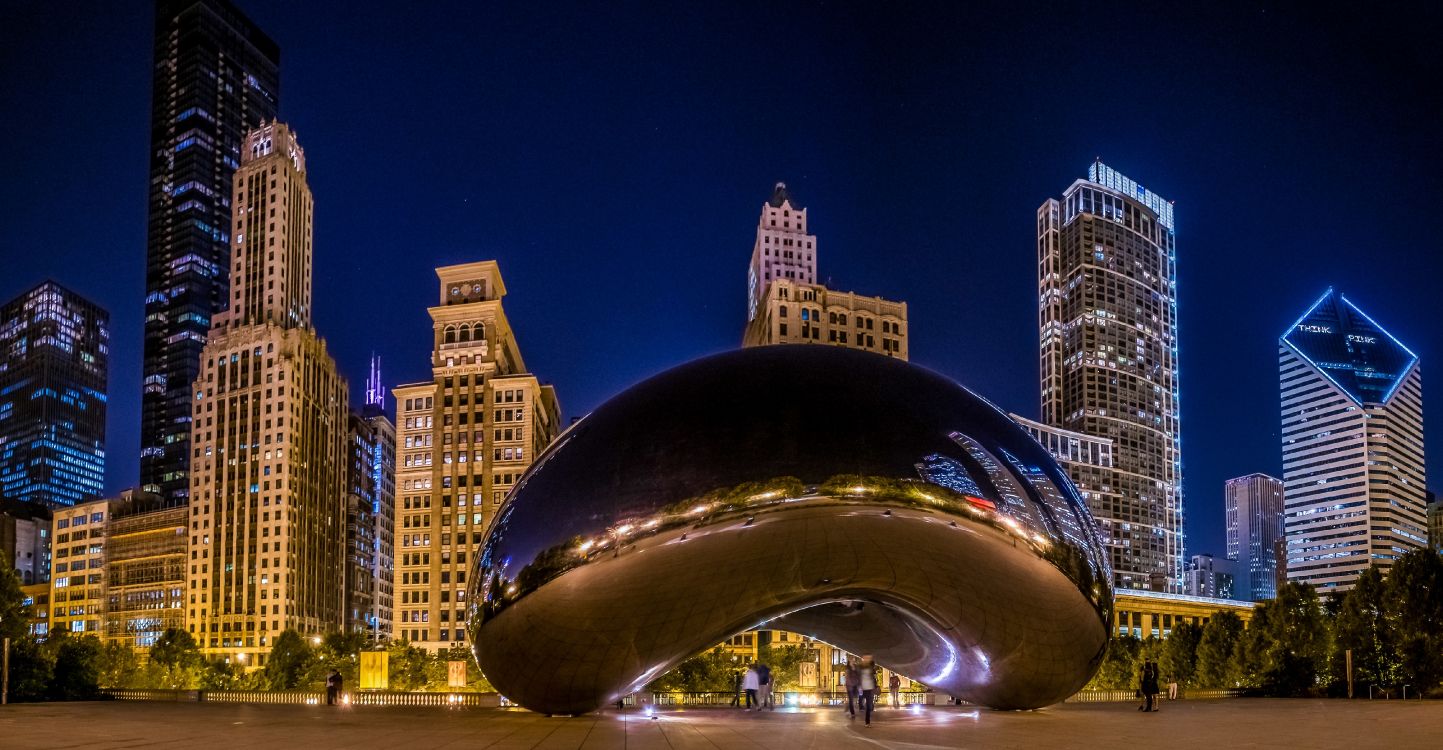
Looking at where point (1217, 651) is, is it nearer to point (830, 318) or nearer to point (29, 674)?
point (29, 674)

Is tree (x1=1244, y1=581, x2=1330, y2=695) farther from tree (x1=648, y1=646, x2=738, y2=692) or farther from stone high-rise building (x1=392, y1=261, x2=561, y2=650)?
stone high-rise building (x1=392, y1=261, x2=561, y2=650)

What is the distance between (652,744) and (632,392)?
4.83m

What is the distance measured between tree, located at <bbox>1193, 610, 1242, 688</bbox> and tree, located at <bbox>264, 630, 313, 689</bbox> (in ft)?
198

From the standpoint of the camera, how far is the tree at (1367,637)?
3747 cm

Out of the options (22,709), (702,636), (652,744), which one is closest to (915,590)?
(702,636)

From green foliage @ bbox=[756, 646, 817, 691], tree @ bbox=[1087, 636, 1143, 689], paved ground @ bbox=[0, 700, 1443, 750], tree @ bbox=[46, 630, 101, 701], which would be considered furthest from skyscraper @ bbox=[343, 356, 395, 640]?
paved ground @ bbox=[0, 700, 1443, 750]

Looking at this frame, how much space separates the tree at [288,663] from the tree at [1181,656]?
187ft

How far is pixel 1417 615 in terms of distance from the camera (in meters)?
37.1

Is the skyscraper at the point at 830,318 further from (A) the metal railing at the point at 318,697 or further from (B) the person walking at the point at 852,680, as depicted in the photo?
(B) the person walking at the point at 852,680

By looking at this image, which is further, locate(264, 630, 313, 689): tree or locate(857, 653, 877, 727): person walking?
locate(264, 630, 313, 689): tree

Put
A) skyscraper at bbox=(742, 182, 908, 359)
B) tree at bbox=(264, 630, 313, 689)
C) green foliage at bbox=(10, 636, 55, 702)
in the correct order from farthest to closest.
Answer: skyscraper at bbox=(742, 182, 908, 359) < tree at bbox=(264, 630, 313, 689) < green foliage at bbox=(10, 636, 55, 702)

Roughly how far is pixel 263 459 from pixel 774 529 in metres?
146

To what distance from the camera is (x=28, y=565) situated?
179m

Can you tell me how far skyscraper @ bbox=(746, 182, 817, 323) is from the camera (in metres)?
164
